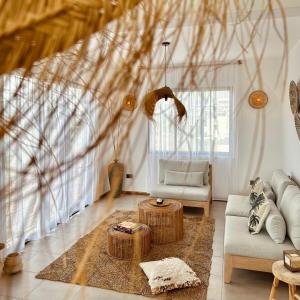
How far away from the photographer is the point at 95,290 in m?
2.50

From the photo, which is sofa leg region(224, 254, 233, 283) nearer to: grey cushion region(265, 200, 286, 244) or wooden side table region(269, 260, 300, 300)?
grey cushion region(265, 200, 286, 244)

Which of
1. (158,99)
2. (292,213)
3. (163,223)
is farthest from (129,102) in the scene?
(163,223)

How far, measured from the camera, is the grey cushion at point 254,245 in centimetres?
253

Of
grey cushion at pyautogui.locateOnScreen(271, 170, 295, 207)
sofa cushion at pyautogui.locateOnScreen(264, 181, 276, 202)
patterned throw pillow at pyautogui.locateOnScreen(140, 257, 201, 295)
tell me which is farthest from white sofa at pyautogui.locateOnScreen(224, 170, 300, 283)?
sofa cushion at pyautogui.locateOnScreen(264, 181, 276, 202)

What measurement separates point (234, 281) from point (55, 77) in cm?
285

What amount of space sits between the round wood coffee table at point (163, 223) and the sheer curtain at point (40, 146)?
3350mm

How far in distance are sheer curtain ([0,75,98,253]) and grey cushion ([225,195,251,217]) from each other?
3.64m

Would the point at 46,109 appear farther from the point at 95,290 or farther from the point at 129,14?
the point at 95,290

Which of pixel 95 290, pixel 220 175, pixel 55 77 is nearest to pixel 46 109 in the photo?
pixel 55 77

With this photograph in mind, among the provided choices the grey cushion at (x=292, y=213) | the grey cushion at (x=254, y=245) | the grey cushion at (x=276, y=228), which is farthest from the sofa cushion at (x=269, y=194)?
the grey cushion at (x=276, y=228)

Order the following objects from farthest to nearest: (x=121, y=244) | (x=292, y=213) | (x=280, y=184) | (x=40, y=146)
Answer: (x=280, y=184), (x=121, y=244), (x=292, y=213), (x=40, y=146)

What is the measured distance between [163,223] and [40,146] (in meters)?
3.40

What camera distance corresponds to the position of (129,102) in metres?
0.29

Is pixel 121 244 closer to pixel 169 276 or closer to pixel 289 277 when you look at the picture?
pixel 169 276
